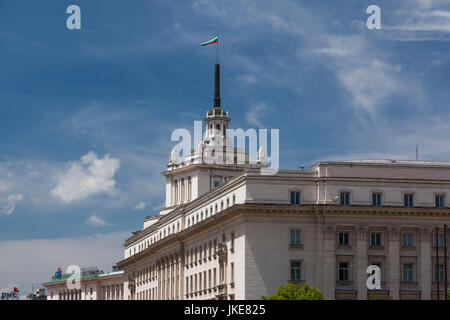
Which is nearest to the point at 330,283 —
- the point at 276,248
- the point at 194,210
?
the point at 276,248

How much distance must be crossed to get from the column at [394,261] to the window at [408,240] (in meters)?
0.97

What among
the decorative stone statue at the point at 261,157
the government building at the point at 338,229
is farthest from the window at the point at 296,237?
the decorative stone statue at the point at 261,157

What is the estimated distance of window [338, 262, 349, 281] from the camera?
386ft

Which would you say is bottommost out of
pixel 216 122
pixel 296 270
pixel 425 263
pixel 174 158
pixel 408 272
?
pixel 408 272

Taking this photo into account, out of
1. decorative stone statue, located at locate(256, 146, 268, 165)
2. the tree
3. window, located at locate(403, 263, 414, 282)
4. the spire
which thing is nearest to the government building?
window, located at locate(403, 263, 414, 282)

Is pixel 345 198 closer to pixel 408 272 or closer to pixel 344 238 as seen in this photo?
pixel 344 238

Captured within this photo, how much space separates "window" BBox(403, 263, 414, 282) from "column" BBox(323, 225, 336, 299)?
835 cm

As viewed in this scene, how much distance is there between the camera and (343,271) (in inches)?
4636

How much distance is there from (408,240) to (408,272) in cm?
364

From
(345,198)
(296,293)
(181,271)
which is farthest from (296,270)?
(181,271)

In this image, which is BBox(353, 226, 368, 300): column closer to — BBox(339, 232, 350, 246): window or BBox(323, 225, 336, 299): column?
BBox(339, 232, 350, 246): window

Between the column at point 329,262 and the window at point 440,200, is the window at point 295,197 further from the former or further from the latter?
the window at point 440,200
